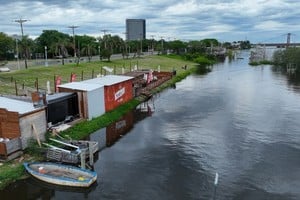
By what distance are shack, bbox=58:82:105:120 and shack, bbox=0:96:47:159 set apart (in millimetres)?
6492

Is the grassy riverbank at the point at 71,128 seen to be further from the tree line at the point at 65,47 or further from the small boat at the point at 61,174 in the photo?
the tree line at the point at 65,47

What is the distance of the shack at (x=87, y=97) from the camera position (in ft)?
98.0

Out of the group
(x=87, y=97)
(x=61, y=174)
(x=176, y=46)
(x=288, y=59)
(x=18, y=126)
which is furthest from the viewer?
(x=176, y=46)

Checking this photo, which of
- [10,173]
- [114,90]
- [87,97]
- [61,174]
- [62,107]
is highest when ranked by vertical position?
[87,97]

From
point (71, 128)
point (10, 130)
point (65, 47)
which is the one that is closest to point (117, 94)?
point (71, 128)

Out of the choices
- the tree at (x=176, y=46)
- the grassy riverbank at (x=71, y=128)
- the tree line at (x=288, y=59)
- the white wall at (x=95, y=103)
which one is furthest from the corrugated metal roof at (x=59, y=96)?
the tree at (x=176, y=46)

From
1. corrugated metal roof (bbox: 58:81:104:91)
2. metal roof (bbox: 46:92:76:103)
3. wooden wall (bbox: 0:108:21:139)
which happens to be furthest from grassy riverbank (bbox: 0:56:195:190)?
corrugated metal roof (bbox: 58:81:104:91)

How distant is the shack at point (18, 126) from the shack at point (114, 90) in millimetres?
11070

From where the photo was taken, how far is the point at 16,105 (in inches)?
930

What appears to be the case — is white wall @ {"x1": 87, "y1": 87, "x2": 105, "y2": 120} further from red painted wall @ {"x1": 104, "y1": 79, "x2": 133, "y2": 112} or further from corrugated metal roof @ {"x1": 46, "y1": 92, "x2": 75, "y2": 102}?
corrugated metal roof @ {"x1": 46, "y1": 92, "x2": 75, "y2": 102}

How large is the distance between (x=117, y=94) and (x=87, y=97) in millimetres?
7529

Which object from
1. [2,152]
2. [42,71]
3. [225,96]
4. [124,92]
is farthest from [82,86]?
[42,71]

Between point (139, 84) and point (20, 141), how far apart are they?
28720 millimetres

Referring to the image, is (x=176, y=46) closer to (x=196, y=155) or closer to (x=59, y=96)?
(x=59, y=96)
